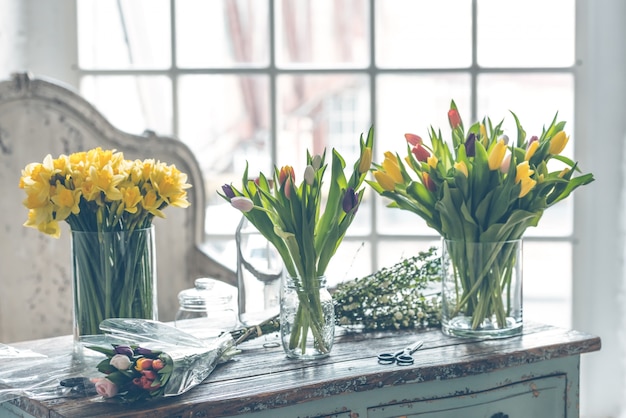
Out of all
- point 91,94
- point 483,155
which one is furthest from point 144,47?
point 483,155

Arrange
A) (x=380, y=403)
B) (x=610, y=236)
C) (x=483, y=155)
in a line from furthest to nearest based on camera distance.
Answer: (x=610, y=236), (x=483, y=155), (x=380, y=403)

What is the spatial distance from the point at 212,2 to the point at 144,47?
0.25 m

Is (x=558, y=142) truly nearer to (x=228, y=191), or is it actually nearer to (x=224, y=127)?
(x=228, y=191)

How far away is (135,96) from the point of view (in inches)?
109

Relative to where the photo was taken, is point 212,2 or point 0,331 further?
point 212,2

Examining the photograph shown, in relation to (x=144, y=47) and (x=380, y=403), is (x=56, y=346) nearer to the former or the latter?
(x=380, y=403)

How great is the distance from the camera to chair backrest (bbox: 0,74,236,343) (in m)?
2.36

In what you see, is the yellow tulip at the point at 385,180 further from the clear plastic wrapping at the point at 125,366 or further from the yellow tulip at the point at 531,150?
the clear plastic wrapping at the point at 125,366

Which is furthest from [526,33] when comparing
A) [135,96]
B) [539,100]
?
[135,96]

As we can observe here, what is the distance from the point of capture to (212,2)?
9.03 feet

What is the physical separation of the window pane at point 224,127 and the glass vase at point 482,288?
50.0 inches

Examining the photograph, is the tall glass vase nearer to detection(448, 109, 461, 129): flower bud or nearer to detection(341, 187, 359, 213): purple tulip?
detection(341, 187, 359, 213): purple tulip

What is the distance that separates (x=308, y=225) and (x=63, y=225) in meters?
1.18

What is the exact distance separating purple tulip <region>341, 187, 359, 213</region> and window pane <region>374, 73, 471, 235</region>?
1.35 metres
